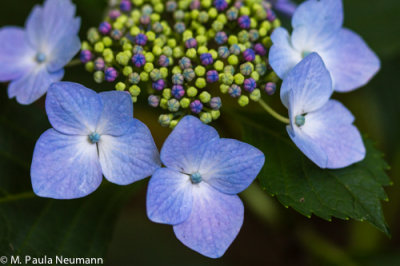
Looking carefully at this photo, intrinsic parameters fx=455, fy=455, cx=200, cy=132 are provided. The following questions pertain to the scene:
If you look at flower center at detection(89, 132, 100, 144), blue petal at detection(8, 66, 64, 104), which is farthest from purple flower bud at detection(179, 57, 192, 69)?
blue petal at detection(8, 66, 64, 104)

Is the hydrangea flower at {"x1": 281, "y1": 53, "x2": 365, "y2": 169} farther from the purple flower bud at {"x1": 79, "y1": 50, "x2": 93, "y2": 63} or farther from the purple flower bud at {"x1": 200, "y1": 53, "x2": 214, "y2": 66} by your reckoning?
the purple flower bud at {"x1": 79, "y1": 50, "x2": 93, "y2": 63}

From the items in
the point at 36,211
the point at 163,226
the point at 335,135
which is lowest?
the point at 163,226

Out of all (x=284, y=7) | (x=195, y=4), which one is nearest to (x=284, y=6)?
(x=284, y=7)

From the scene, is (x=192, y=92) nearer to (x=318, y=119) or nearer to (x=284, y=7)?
(x=318, y=119)

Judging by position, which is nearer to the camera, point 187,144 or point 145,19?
point 187,144

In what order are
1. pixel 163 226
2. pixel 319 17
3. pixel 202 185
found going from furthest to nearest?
pixel 163 226 → pixel 319 17 → pixel 202 185

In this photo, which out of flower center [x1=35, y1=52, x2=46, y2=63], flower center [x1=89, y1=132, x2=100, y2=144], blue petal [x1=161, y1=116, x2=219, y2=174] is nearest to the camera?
blue petal [x1=161, y1=116, x2=219, y2=174]

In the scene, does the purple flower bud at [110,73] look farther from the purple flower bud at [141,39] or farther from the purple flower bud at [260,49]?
the purple flower bud at [260,49]
